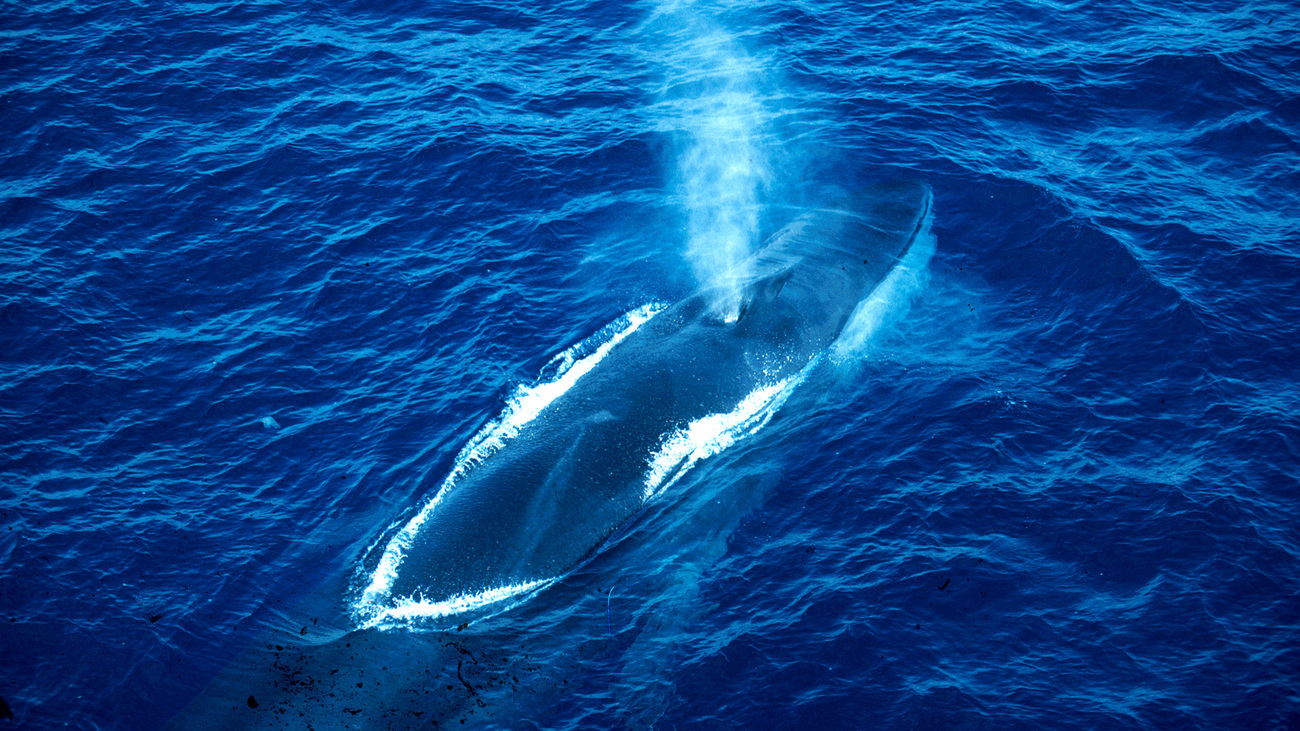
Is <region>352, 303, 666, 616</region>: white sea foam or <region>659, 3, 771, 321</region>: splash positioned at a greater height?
<region>659, 3, 771, 321</region>: splash

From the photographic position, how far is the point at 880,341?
3575 centimetres

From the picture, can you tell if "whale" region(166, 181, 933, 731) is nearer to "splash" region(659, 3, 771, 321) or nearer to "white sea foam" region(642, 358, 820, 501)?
"white sea foam" region(642, 358, 820, 501)

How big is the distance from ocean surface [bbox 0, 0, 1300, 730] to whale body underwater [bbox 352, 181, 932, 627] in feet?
2.89

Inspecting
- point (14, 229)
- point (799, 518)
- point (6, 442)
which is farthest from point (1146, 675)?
point (14, 229)

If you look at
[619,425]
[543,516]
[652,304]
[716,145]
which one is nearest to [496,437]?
[619,425]

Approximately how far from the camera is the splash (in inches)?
1580

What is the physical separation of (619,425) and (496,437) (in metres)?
4.35

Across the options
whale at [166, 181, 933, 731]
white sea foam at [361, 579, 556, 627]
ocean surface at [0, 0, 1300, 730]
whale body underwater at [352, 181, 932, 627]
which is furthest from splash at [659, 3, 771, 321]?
white sea foam at [361, 579, 556, 627]

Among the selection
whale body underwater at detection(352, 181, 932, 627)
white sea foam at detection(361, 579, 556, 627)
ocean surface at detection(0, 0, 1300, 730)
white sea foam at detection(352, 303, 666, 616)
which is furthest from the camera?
whale body underwater at detection(352, 181, 932, 627)

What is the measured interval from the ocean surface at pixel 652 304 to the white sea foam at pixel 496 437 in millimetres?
644

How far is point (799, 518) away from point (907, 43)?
104ft

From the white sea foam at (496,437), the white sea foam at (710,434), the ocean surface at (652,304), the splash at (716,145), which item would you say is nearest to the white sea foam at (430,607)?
the white sea foam at (496,437)

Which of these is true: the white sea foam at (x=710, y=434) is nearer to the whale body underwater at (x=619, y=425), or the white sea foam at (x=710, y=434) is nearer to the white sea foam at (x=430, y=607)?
the whale body underwater at (x=619, y=425)

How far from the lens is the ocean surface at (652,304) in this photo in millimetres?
25859
